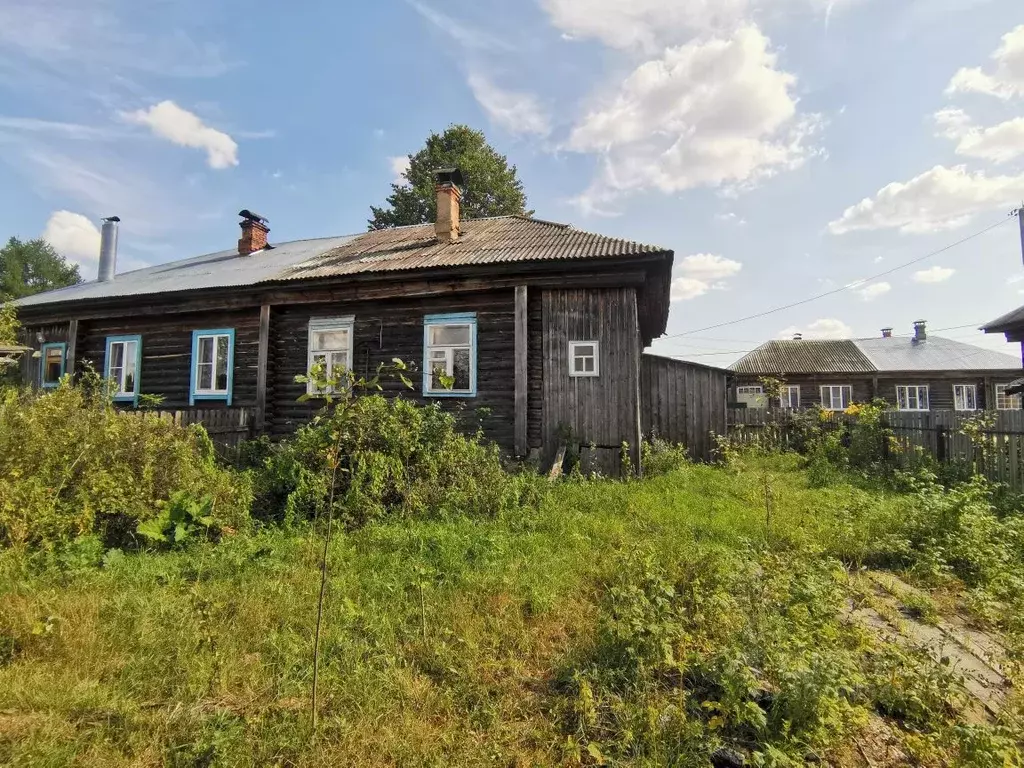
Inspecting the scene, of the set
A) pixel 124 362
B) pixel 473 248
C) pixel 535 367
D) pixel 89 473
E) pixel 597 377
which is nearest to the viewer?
pixel 89 473

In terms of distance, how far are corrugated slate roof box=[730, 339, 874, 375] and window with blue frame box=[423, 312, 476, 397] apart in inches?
774

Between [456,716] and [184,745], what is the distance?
1349 millimetres

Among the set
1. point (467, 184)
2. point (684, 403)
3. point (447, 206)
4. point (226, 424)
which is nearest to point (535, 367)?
point (684, 403)

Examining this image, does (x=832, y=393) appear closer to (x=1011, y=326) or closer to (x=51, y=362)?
(x=1011, y=326)

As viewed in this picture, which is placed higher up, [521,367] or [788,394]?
[788,394]

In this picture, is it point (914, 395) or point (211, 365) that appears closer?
point (211, 365)

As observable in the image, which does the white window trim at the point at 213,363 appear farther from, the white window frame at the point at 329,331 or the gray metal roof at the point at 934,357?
the gray metal roof at the point at 934,357

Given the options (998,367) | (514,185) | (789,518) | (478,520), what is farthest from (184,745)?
(998,367)

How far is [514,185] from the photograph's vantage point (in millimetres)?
31297

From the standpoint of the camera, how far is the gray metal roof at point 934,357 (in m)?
25.4

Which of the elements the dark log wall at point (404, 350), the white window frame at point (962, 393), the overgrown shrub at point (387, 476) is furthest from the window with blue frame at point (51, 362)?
the white window frame at point (962, 393)

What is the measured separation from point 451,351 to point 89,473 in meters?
6.38

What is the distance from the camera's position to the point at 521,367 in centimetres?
976

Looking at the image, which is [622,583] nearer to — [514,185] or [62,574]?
[62,574]
